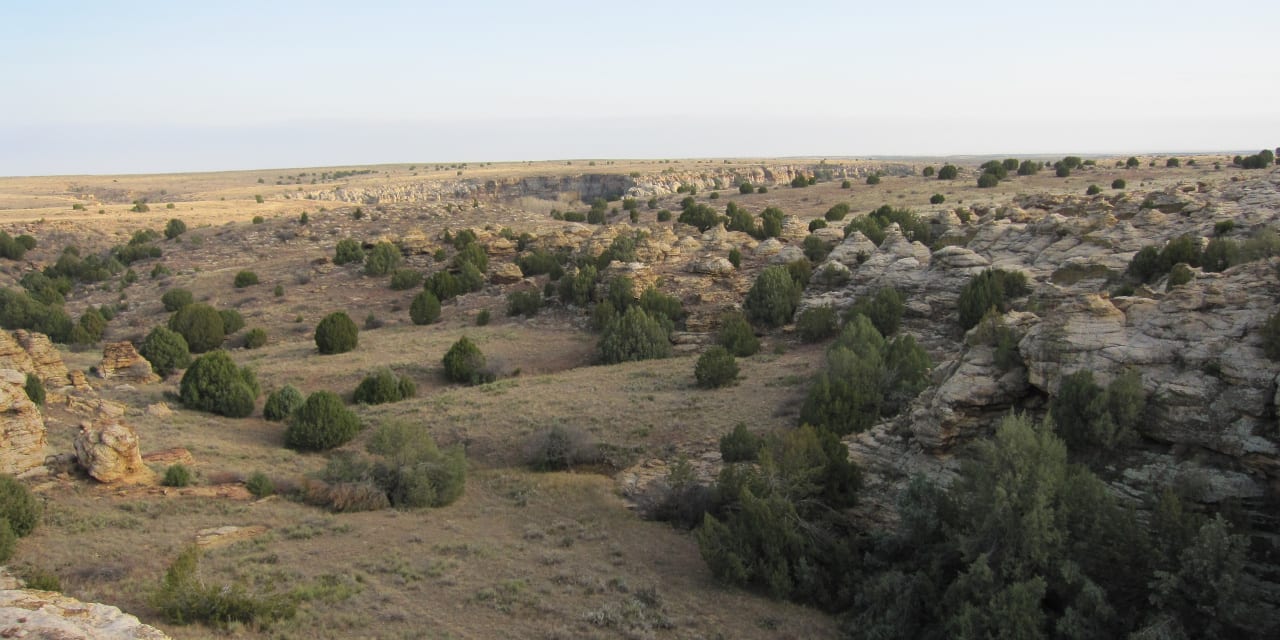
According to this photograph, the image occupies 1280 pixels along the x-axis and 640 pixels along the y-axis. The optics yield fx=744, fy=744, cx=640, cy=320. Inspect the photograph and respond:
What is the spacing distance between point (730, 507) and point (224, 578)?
658 centimetres

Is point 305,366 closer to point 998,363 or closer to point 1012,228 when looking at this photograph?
point 998,363

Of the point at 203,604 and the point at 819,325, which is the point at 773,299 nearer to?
the point at 819,325

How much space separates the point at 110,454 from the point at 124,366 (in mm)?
9535

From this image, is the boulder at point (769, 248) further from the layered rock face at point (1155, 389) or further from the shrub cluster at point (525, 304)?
the layered rock face at point (1155, 389)

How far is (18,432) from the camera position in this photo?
11195 mm

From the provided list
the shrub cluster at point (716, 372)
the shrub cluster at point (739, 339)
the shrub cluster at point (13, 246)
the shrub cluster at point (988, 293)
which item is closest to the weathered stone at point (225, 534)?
the shrub cluster at point (716, 372)

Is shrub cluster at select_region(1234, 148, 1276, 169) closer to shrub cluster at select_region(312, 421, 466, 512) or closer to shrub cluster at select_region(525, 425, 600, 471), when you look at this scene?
shrub cluster at select_region(525, 425, 600, 471)

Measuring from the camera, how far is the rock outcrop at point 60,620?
538cm

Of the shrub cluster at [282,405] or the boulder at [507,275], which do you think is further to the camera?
the boulder at [507,275]

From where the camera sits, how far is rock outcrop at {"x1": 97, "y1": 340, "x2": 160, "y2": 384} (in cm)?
1906

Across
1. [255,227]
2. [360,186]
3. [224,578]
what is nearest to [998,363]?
[224,578]

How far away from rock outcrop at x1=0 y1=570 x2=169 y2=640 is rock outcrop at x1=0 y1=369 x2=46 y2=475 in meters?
6.02

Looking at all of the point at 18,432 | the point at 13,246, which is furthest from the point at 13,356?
the point at 13,246

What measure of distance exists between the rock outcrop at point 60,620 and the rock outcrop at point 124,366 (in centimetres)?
1502
